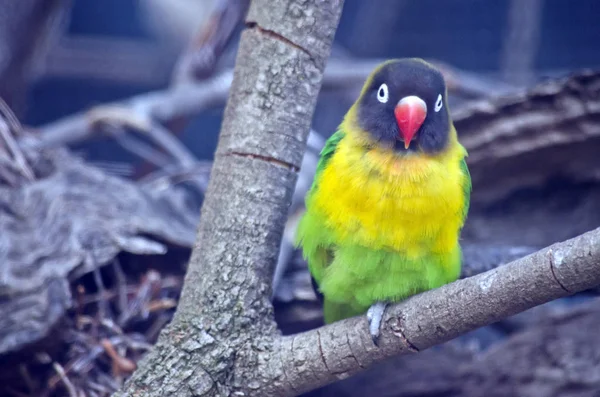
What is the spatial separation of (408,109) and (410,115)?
22 mm

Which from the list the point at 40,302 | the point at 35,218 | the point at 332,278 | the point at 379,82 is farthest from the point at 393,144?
the point at 35,218

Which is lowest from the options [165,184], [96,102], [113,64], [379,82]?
[165,184]

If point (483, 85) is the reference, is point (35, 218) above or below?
below

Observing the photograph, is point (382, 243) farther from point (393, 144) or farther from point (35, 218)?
point (35, 218)

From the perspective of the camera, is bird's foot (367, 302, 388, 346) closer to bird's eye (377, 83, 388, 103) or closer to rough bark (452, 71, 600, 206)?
bird's eye (377, 83, 388, 103)

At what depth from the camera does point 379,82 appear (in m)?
2.11

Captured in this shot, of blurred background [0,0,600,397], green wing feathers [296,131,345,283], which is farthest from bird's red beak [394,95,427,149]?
blurred background [0,0,600,397]

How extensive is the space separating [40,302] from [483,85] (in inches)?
113

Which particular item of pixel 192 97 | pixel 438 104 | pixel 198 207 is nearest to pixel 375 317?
pixel 438 104

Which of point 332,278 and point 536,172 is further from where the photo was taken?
point 536,172

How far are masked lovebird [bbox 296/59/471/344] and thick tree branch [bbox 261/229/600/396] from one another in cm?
7

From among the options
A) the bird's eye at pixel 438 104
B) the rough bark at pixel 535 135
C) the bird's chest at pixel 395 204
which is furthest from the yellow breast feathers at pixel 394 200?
the rough bark at pixel 535 135

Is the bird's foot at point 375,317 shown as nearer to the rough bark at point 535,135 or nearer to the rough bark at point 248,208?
the rough bark at point 248,208

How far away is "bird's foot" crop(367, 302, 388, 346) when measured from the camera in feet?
5.89
